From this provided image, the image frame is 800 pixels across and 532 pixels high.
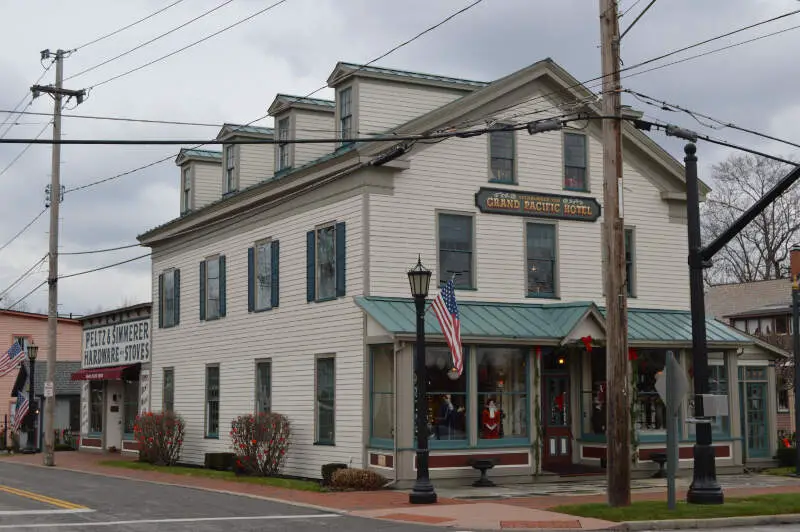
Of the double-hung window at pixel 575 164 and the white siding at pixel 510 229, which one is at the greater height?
the double-hung window at pixel 575 164

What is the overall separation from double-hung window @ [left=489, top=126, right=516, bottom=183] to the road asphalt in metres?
10.8

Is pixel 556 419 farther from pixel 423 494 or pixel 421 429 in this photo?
pixel 423 494

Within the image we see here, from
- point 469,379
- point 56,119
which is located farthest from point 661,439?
point 56,119

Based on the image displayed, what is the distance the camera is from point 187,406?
1414 inches

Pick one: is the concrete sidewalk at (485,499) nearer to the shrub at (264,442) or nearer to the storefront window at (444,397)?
the shrub at (264,442)

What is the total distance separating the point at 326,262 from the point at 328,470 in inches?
219

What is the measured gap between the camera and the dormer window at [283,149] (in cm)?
3173

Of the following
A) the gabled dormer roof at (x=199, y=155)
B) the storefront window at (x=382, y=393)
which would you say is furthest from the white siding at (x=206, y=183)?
the storefront window at (x=382, y=393)

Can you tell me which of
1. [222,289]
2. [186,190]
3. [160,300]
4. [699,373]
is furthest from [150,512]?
[186,190]

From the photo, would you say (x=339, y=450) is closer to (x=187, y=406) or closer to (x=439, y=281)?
(x=439, y=281)

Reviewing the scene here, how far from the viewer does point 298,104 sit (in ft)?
104

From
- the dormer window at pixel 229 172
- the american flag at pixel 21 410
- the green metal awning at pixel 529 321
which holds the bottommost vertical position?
the american flag at pixel 21 410

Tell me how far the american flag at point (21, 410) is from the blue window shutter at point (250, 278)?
17290 millimetres

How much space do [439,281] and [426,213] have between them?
1.72 meters
